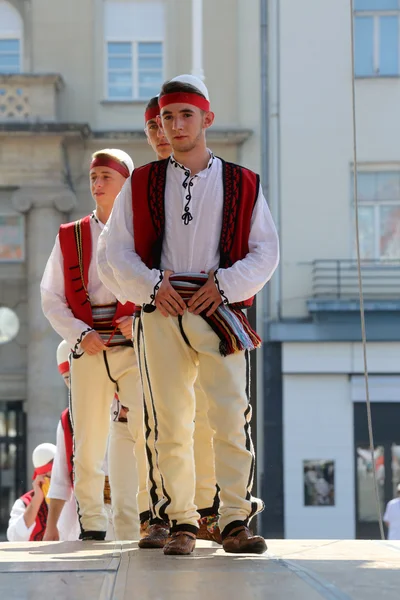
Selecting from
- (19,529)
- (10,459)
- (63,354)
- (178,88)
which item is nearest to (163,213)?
(178,88)

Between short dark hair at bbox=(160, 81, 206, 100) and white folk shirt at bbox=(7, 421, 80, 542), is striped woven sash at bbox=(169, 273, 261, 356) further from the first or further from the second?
white folk shirt at bbox=(7, 421, 80, 542)

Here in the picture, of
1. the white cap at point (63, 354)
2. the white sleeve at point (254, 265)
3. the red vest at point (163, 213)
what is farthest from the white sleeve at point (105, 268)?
the white cap at point (63, 354)

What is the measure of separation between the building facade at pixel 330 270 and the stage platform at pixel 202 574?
14079 mm

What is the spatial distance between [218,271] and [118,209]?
0.42 meters

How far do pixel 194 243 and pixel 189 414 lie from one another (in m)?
0.52

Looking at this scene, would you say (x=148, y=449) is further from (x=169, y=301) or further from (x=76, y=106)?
(x=76, y=106)

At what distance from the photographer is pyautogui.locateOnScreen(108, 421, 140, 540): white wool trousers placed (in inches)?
216

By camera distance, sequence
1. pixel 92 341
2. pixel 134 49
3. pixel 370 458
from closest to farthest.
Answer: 1. pixel 92 341
2. pixel 370 458
3. pixel 134 49

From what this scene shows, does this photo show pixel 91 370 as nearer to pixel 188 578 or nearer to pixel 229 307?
pixel 229 307

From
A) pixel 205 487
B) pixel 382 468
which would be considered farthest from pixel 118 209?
pixel 382 468

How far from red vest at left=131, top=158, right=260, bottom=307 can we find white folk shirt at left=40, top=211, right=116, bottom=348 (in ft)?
3.36

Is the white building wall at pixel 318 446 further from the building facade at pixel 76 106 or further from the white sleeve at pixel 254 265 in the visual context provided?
the white sleeve at pixel 254 265

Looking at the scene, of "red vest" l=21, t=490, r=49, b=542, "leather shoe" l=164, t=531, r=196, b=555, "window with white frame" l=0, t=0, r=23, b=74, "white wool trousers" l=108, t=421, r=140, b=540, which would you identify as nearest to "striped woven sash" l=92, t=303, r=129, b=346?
"white wool trousers" l=108, t=421, r=140, b=540

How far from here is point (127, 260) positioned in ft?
14.0
